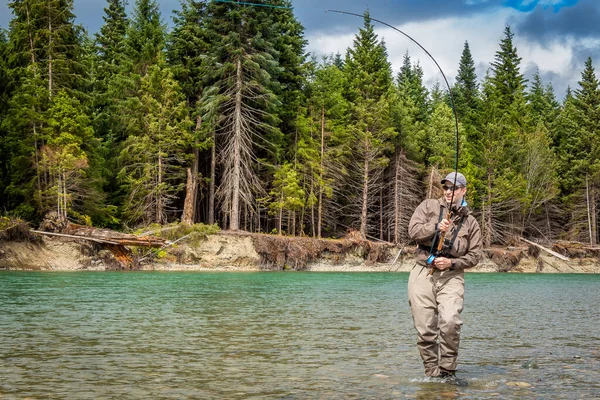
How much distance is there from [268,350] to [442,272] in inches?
106

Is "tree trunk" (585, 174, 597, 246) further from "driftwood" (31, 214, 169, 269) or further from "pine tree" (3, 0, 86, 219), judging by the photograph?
"pine tree" (3, 0, 86, 219)

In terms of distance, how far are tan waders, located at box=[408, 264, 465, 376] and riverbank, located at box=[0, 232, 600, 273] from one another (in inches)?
998

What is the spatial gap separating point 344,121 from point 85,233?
25.8m

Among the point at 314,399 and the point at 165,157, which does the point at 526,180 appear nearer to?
the point at 165,157

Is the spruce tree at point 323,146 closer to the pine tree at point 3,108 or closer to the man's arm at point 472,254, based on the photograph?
the pine tree at point 3,108

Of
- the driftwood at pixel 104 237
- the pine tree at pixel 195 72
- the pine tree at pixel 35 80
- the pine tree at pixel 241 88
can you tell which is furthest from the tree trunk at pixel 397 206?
the pine tree at pixel 35 80

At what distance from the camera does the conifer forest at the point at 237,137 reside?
35750mm

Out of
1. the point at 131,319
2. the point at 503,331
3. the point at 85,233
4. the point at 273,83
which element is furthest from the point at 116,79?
the point at 503,331

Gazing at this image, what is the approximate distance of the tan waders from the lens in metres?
6.21

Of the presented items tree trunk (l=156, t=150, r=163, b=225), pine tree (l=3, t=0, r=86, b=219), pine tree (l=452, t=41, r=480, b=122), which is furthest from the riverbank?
pine tree (l=452, t=41, r=480, b=122)

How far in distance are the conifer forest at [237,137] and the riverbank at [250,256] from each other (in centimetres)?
288

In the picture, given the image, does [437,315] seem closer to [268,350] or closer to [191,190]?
[268,350]

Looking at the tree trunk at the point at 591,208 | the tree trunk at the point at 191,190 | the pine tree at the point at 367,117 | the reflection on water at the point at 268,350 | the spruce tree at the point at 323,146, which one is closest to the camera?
the reflection on water at the point at 268,350

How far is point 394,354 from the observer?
7.81 metres
